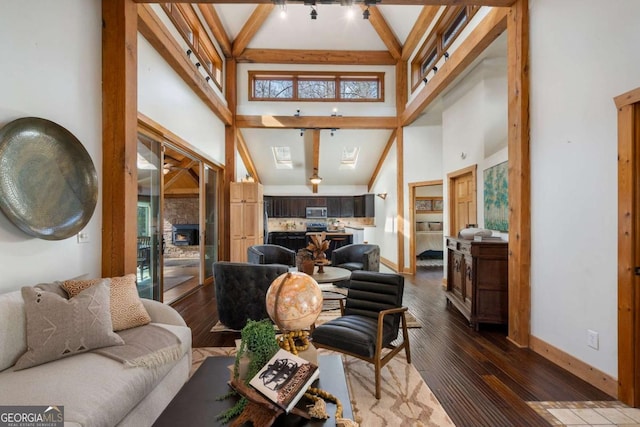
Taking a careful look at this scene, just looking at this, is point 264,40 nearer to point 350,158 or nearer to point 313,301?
point 350,158

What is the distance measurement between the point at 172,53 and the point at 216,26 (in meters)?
2.46

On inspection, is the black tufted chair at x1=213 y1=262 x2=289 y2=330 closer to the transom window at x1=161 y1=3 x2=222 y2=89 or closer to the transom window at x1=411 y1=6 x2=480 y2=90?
the transom window at x1=161 y1=3 x2=222 y2=89

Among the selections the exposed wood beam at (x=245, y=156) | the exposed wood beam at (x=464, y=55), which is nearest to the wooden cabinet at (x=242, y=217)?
the exposed wood beam at (x=245, y=156)

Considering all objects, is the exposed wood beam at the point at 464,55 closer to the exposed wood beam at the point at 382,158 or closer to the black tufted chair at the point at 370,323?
the exposed wood beam at the point at 382,158

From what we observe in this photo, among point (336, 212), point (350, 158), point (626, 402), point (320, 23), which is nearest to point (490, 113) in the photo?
point (626, 402)

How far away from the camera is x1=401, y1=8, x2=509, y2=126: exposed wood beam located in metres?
3.30

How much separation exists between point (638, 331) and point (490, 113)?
3300mm

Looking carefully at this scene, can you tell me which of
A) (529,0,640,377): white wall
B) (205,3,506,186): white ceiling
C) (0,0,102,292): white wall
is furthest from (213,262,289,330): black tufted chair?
(205,3,506,186): white ceiling

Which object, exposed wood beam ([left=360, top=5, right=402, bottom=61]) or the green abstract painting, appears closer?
the green abstract painting

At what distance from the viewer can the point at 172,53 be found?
372 centimetres

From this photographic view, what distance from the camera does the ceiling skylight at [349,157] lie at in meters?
8.35

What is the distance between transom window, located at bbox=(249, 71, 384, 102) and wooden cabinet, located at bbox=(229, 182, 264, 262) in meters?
2.30

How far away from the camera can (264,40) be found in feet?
21.4

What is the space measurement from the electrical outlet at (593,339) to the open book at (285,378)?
2.43 meters
